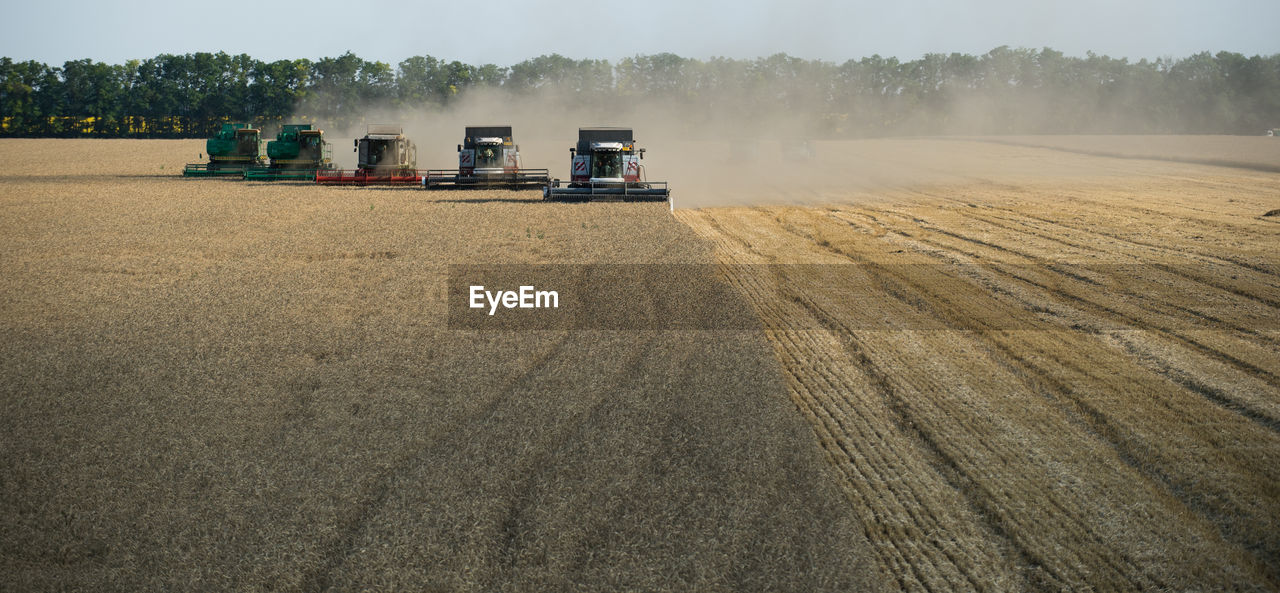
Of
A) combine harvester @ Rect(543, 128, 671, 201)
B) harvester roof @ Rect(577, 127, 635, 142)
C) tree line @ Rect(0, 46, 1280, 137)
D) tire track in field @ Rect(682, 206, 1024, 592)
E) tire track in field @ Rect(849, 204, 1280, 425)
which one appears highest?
tree line @ Rect(0, 46, 1280, 137)

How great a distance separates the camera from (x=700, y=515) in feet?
26.5

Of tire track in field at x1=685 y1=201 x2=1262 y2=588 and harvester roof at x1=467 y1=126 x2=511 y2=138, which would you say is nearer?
tire track in field at x1=685 y1=201 x2=1262 y2=588

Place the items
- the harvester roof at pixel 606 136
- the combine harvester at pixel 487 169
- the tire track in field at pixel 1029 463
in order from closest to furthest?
1. the tire track in field at pixel 1029 463
2. the harvester roof at pixel 606 136
3. the combine harvester at pixel 487 169

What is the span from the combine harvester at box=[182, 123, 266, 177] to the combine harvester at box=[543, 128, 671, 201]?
2155cm

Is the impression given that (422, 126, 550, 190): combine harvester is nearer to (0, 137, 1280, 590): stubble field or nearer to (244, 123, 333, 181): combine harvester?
(244, 123, 333, 181): combine harvester

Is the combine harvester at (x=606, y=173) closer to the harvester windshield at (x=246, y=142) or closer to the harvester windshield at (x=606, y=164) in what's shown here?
the harvester windshield at (x=606, y=164)

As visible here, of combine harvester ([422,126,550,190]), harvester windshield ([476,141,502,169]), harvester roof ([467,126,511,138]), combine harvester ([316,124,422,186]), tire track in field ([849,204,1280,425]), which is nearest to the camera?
tire track in field ([849,204,1280,425])

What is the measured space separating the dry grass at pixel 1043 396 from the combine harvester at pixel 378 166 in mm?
22677

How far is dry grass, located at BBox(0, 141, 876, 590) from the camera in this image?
23.9 feet

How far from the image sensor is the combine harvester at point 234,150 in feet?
162

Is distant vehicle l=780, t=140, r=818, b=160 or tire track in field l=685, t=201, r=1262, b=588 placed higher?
distant vehicle l=780, t=140, r=818, b=160

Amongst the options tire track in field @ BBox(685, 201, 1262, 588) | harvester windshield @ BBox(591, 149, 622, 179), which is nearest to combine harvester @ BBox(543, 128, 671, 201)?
harvester windshield @ BBox(591, 149, 622, 179)

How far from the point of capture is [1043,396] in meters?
11.9

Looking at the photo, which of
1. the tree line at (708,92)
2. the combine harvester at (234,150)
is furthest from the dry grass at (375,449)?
the tree line at (708,92)
